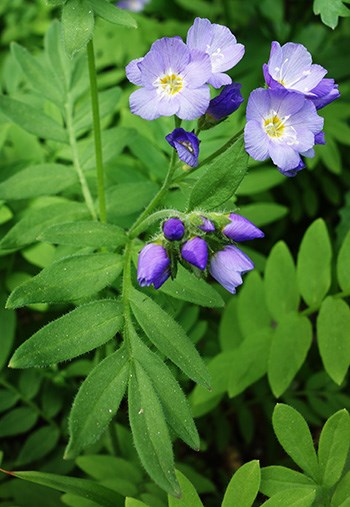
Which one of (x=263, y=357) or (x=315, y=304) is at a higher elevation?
(x=315, y=304)

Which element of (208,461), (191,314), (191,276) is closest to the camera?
(191,276)

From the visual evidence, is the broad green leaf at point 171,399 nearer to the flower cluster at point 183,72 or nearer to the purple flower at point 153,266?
the purple flower at point 153,266

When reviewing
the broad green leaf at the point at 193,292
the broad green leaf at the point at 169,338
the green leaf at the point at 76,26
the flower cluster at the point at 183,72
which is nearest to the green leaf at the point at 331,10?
the flower cluster at the point at 183,72

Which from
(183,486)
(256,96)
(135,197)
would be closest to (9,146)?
(135,197)

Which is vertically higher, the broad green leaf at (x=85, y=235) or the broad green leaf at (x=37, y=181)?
the broad green leaf at (x=85, y=235)

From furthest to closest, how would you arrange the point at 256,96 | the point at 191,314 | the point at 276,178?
the point at 276,178, the point at 191,314, the point at 256,96

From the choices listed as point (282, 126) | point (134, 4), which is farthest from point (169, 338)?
point (134, 4)

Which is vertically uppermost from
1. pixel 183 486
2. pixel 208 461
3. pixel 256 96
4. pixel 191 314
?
pixel 256 96

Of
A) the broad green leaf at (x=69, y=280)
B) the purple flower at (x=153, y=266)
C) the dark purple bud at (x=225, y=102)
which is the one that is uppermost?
the dark purple bud at (x=225, y=102)

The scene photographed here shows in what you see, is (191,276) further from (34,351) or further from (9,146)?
(9,146)
